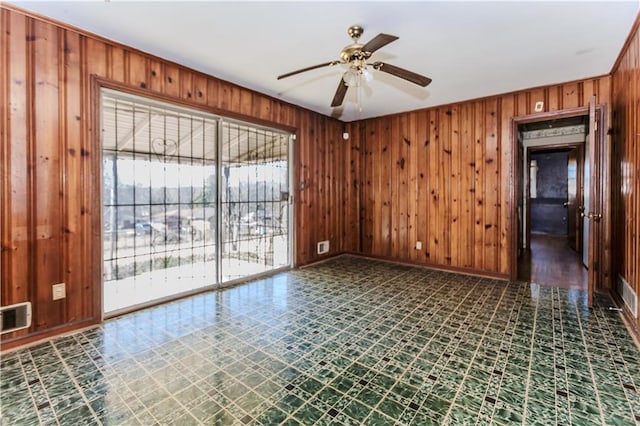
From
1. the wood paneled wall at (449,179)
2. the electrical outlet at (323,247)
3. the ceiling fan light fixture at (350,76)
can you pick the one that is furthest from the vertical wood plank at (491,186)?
the ceiling fan light fixture at (350,76)

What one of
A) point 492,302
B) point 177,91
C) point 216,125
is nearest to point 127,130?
point 177,91

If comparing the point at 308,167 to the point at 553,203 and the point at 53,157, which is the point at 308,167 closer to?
the point at 53,157

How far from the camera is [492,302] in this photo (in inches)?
133

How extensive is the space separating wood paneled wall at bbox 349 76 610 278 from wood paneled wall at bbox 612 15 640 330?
611mm

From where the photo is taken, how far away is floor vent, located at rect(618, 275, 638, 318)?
8.50 ft

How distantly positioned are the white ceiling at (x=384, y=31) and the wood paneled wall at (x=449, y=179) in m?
0.57

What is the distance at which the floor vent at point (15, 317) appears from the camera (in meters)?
2.31

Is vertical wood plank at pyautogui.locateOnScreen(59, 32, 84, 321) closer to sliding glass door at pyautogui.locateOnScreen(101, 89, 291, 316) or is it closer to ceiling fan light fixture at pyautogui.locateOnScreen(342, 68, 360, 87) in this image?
sliding glass door at pyautogui.locateOnScreen(101, 89, 291, 316)

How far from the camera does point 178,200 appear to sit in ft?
11.6

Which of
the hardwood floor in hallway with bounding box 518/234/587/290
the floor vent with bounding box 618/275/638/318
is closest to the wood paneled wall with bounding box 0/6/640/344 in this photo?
the floor vent with bounding box 618/275/638/318

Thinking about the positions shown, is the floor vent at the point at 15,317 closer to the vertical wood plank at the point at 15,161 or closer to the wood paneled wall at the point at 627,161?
the vertical wood plank at the point at 15,161

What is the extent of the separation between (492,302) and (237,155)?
361cm

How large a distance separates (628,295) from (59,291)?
204 inches

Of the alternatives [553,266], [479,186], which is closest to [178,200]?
[479,186]
